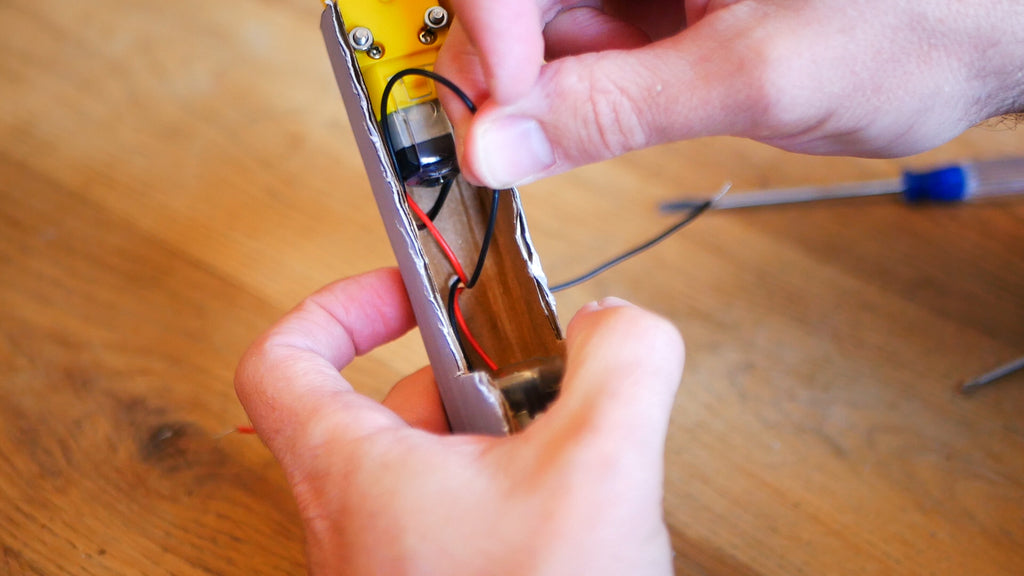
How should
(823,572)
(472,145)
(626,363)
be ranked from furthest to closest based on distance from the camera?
(823,572) < (472,145) < (626,363)

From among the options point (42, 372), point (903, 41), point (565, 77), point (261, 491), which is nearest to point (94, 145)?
point (42, 372)

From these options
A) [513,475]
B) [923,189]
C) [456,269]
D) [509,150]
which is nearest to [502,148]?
[509,150]

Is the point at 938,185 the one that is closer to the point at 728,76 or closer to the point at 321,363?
the point at 728,76

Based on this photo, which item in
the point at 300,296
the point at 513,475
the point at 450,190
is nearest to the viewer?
the point at 513,475

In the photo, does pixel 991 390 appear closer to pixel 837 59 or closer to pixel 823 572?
pixel 823 572

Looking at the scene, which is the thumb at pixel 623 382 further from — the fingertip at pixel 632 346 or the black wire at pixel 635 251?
the black wire at pixel 635 251

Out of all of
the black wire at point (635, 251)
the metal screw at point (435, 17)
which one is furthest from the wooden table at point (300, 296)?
the metal screw at point (435, 17)

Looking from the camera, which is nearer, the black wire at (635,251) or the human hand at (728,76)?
the human hand at (728,76)
